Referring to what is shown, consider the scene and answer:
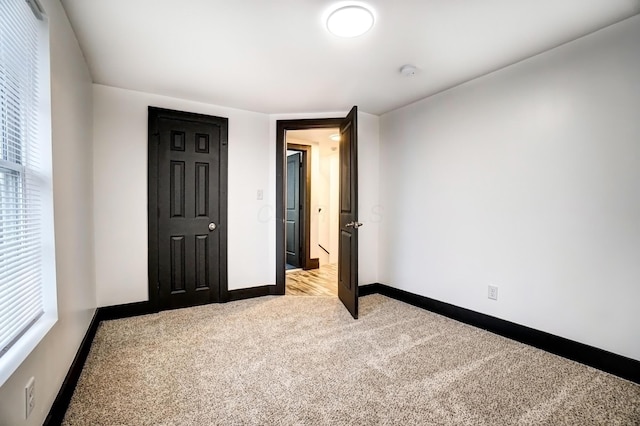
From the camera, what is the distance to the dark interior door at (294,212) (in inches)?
205

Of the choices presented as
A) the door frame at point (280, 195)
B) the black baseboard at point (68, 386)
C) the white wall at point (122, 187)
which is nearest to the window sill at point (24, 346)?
the black baseboard at point (68, 386)

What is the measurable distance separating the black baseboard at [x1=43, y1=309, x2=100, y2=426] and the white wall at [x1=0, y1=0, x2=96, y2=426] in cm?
4

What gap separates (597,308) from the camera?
1.95m

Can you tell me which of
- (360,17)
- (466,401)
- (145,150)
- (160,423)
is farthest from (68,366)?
(360,17)

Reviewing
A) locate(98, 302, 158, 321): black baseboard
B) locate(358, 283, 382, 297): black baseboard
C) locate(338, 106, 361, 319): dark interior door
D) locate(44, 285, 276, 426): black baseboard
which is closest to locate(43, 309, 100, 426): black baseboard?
locate(44, 285, 276, 426): black baseboard

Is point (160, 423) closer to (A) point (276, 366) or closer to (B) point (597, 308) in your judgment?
(A) point (276, 366)

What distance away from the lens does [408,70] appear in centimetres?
244

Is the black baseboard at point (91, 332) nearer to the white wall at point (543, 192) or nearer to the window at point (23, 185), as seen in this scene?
the window at point (23, 185)

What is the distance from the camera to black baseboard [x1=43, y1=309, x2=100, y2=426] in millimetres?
1366

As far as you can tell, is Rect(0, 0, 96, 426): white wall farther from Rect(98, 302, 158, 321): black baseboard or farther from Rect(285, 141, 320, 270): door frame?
Rect(285, 141, 320, 270): door frame

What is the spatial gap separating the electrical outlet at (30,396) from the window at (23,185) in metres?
0.14

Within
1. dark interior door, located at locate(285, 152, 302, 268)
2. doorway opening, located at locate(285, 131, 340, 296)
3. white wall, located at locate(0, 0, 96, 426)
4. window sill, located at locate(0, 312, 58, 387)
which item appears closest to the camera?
window sill, located at locate(0, 312, 58, 387)

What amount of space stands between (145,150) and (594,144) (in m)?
3.69

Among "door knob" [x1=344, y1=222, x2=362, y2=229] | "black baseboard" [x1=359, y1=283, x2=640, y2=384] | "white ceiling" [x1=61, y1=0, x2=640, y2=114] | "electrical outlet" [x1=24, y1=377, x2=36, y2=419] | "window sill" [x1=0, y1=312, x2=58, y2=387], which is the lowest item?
"black baseboard" [x1=359, y1=283, x2=640, y2=384]
